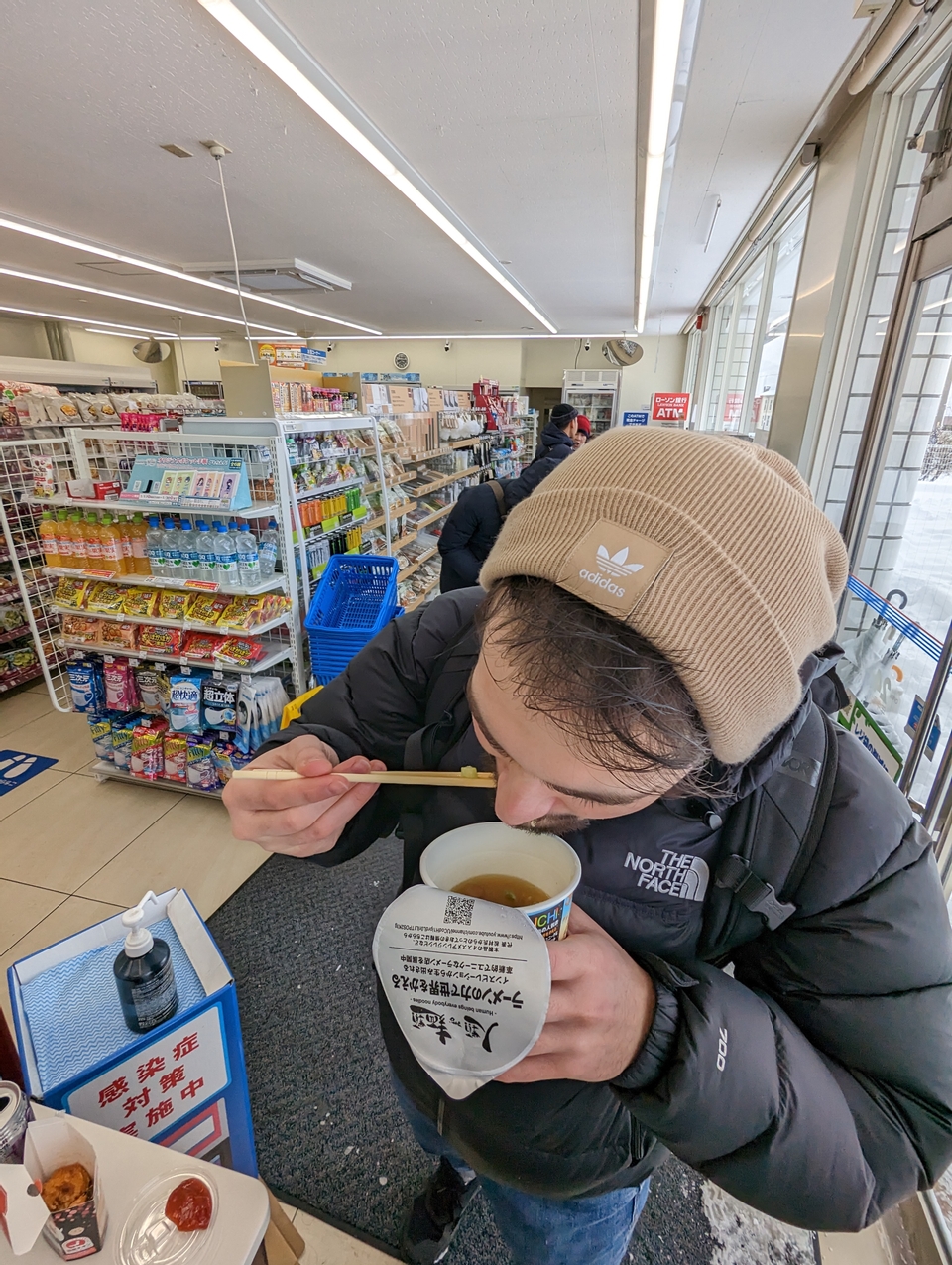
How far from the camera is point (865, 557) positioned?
2309mm

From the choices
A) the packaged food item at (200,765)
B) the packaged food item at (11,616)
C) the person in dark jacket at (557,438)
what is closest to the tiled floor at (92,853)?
the packaged food item at (200,765)

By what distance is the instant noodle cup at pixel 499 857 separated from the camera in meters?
0.64

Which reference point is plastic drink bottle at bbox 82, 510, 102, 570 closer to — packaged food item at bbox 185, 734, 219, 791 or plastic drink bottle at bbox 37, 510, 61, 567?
plastic drink bottle at bbox 37, 510, 61, 567

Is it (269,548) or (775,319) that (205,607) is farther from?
(775,319)

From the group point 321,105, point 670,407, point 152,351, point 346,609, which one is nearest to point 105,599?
point 346,609

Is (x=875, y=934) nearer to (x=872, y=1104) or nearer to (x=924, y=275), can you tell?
(x=872, y=1104)

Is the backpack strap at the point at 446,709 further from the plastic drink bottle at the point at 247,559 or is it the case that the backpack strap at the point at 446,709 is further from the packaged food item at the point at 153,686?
the packaged food item at the point at 153,686

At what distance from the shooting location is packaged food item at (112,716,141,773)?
3.08 meters

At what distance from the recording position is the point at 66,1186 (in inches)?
31.3

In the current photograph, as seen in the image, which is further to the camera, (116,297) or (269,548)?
(116,297)

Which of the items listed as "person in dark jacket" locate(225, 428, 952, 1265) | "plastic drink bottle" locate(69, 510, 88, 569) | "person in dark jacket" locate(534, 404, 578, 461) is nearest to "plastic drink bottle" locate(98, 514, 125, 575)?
"plastic drink bottle" locate(69, 510, 88, 569)

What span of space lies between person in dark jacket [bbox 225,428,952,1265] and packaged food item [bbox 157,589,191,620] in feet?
7.96

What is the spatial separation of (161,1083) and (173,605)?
2080mm

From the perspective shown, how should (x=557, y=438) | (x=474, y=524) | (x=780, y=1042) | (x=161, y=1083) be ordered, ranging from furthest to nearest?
1. (x=557, y=438)
2. (x=474, y=524)
3. (x=161, y=1083)
4. (x=780, y=1042)
